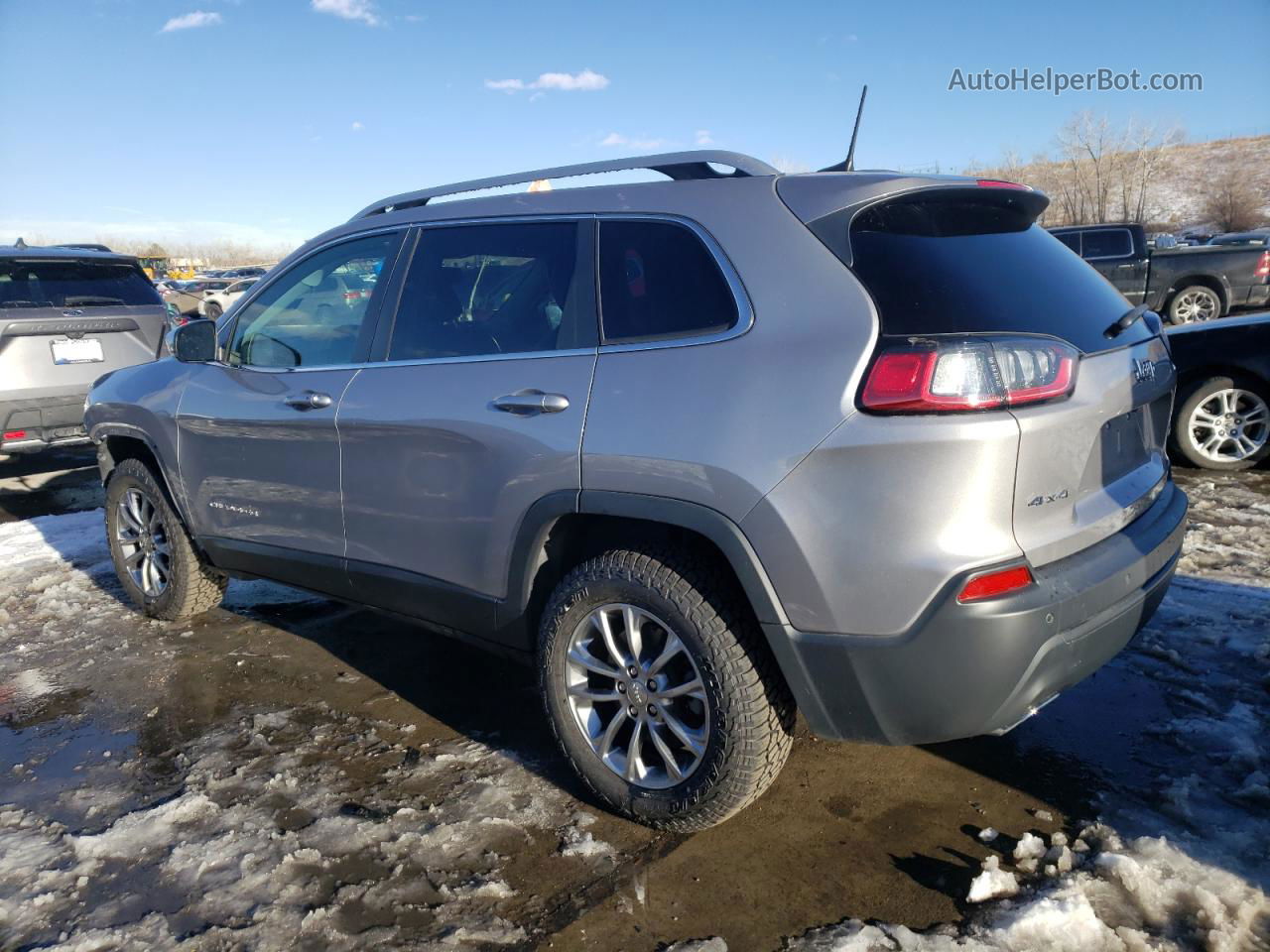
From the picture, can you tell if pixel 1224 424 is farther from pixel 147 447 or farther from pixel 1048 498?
pixel 147 447

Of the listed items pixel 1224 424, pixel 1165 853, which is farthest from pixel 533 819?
pixel 1224 424

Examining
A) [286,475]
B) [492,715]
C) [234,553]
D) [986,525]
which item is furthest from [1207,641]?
[234,553]

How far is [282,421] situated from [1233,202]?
5703cm

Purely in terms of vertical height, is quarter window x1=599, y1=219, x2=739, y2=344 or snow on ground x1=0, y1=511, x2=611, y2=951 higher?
quarter window x1=599, y1=219, x2=739, y2=344

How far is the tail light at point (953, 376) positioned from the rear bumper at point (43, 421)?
6590mm

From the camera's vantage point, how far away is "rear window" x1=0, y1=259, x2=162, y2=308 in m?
7.21

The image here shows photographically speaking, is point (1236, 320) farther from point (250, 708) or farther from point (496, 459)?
point (250, 708)

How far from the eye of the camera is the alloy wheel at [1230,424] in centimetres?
632

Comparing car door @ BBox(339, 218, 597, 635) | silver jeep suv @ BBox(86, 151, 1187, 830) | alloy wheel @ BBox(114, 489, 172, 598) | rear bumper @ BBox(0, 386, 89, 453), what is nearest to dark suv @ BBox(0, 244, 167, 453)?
→ rear bumper @ BBox(0, 386, 89, 453)

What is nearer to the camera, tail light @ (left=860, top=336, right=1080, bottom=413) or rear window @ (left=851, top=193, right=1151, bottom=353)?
tail light @ (left=860, top=336, right=1080, bottom=413)

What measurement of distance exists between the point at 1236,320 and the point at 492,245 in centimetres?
545

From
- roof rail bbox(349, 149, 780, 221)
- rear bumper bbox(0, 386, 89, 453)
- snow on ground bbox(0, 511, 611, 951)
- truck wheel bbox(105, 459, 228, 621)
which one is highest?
roof rail bbox(349, 149, 780, 221)

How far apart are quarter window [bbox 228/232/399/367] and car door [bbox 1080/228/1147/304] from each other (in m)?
14.5

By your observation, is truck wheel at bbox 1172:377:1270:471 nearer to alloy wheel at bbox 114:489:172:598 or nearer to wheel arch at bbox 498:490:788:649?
wheel arch at bbox 498:490:788:649
